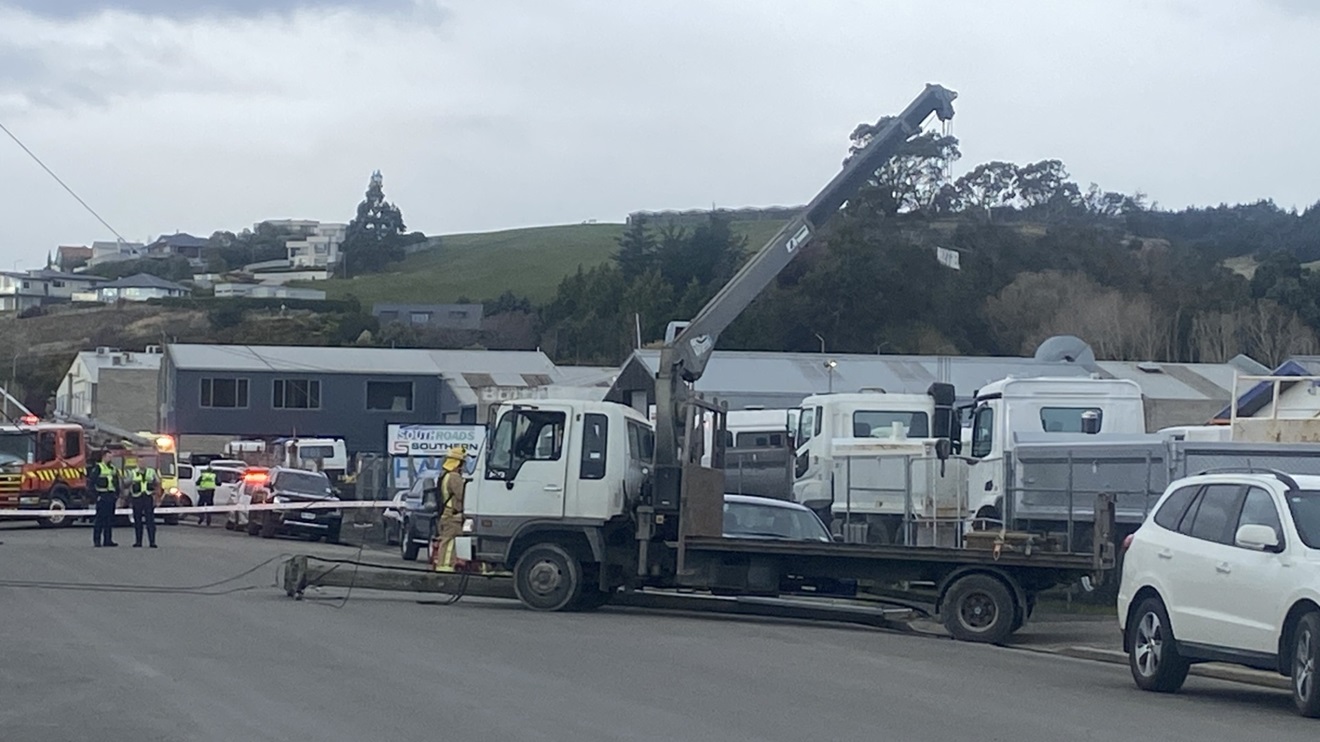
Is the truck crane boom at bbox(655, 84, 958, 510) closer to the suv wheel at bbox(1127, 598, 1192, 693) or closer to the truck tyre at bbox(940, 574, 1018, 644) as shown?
the truck tyre at bbox(940, 574, 1018, 644)

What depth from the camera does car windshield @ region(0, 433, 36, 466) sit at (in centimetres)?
3959

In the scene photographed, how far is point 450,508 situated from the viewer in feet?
70.0

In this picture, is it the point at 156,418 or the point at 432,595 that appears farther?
the point at 156,418

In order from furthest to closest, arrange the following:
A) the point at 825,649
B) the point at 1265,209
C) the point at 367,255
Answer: the point at 367,255 < the point at 1265,209 < the point at 825,649

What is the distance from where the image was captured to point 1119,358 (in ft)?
262

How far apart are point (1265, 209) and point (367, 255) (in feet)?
265

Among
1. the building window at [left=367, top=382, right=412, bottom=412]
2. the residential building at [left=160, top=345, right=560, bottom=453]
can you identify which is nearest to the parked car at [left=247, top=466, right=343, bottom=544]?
the residential building at [left=160, top=345, right=560, bottom=453]

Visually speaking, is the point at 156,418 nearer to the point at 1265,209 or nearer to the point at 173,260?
the point at 1265,209

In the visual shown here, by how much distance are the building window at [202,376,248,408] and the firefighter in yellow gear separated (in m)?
60.1

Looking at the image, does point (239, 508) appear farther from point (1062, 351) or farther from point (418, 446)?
point (1062, 351)

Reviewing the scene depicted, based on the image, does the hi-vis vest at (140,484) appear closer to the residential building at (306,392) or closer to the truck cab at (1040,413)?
the truck cab at (1040,413)

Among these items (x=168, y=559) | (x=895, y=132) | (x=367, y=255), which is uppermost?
(x=367, y=255)

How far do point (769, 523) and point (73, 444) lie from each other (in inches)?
1013

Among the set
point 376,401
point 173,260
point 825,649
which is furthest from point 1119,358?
point 173,260
